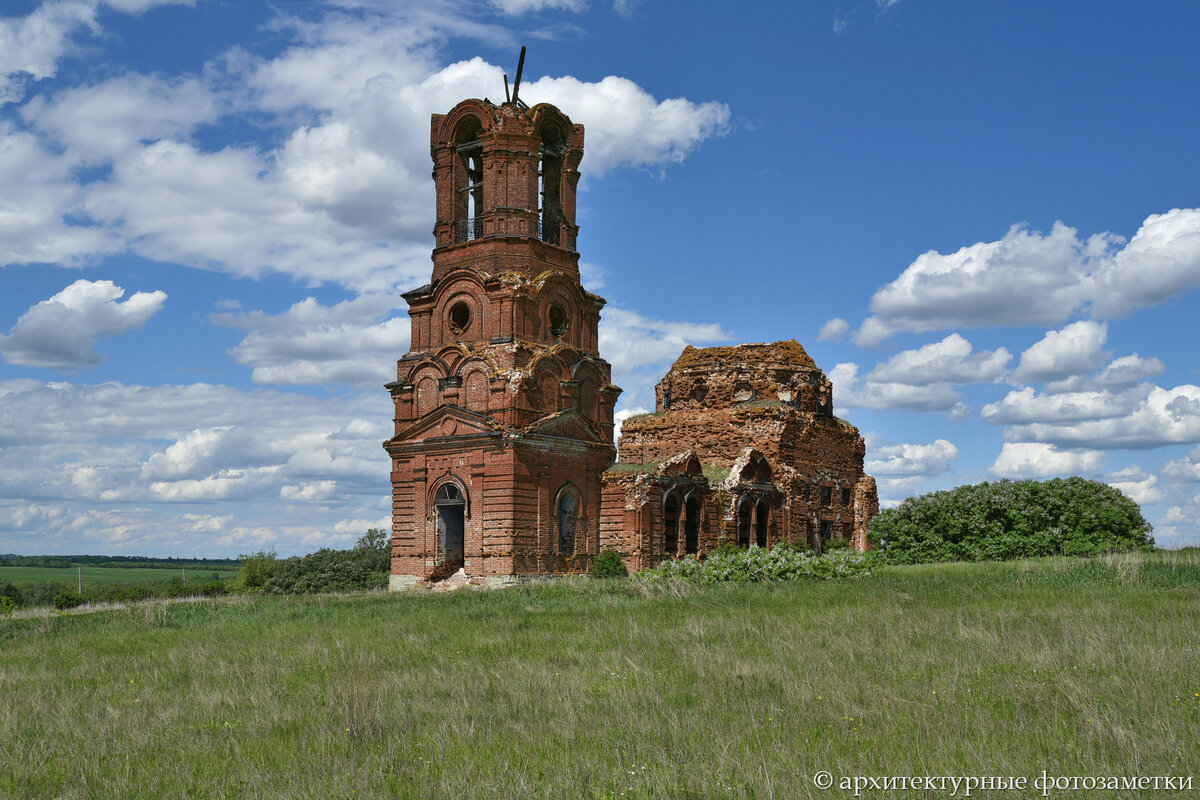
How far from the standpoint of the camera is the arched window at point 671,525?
3088 centimetres

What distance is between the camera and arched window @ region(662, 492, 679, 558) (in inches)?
1216

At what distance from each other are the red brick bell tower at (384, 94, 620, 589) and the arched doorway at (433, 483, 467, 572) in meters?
0.05

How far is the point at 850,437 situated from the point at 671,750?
34.3 m

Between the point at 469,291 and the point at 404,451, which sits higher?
the point at 469,291

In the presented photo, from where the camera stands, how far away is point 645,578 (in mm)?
22828

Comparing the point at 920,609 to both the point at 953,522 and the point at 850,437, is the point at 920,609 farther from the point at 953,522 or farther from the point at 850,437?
the point at 850,437

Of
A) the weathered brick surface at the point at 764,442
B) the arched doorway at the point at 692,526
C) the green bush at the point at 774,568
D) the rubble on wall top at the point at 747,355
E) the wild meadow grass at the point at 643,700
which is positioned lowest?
the wild meadow grass at the point at 643,700

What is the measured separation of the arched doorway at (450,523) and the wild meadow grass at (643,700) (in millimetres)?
12585

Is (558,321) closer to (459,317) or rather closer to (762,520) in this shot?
(459,317)

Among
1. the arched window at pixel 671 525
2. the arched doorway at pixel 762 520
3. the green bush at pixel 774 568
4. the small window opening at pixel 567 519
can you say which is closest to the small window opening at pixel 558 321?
the small window opening at pixel 567 519

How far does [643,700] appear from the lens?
9211 millimetres

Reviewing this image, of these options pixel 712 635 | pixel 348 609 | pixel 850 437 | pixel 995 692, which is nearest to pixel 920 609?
pixel 712 635

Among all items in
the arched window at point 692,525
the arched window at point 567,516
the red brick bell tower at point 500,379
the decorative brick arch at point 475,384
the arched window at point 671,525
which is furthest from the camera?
the arched window at point 692,525

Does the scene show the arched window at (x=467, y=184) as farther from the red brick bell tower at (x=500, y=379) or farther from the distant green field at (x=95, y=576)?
the distant green field at (x=95, y=576)
